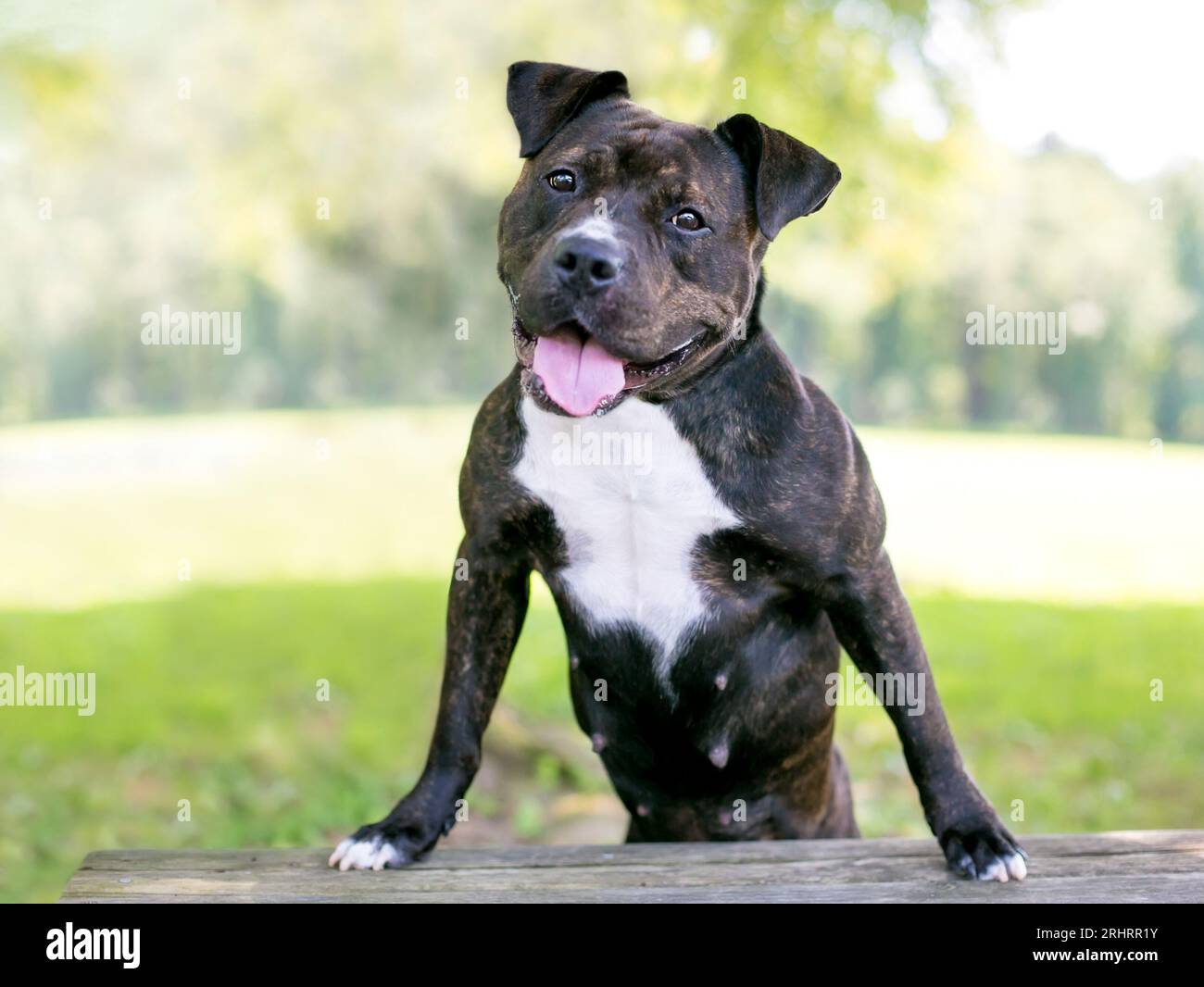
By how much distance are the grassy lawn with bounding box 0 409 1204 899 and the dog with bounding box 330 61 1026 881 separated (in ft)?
10.2

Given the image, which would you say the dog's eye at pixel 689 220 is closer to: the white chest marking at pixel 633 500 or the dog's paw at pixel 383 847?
the white chest marking at pixel 633 500

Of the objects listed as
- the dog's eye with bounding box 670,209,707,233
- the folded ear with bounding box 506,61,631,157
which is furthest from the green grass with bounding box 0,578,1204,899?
the dog's eye with bounding box 670,209,707,233

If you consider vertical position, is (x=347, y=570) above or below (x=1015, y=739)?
above

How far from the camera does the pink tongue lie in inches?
103

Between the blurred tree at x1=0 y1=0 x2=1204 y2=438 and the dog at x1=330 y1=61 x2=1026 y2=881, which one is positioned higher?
the blurred tree at x1=0 y1=0 x2=1204 y2=438

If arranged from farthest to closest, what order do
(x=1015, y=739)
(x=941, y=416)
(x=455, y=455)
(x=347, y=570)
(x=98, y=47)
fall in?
(x=941, y=416), (x=455, y=455), (x=347, y=570), (x=98, y=47), (x=1015, y=739)

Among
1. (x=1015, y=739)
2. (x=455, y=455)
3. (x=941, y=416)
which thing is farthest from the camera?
(x=941, y=416)

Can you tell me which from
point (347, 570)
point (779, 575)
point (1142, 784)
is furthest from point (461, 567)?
point (347, 570)

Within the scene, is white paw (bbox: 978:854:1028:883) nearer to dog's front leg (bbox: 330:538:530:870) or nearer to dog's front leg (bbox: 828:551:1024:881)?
dog's front leg (bbox: 828:551:1024:881)

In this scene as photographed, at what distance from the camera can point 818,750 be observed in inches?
130

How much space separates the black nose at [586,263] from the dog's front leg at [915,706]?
0.88 meters

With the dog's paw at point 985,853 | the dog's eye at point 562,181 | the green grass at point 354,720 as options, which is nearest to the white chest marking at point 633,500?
the dog's eye at point 562,181
